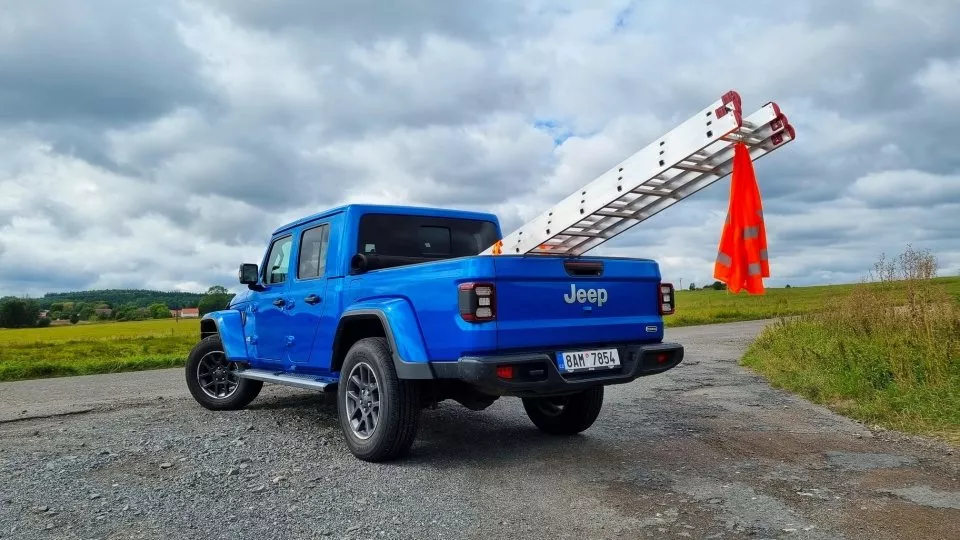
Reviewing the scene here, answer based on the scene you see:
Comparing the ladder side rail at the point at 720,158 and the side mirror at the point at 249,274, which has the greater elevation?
the ladder side rail at the point at 720,158

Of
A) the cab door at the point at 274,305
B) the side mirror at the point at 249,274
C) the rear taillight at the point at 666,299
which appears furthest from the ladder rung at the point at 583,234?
the side mirror at the point at 249,274

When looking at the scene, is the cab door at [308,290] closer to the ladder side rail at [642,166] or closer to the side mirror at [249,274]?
the side mirror at [249,274]

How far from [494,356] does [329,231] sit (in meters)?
2.33

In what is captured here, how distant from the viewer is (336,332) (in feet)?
18.0

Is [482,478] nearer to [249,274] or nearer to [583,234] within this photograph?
[583,234]

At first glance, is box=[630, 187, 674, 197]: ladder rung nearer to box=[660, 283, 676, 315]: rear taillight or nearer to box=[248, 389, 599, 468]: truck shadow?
box=[660, 283, 676, 315]: rear taillight

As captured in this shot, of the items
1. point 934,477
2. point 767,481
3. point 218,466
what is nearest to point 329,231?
point 218,466

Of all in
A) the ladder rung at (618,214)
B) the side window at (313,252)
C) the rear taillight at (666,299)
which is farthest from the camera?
the side window at (313,252)

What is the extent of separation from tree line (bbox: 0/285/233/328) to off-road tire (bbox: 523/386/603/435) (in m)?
45.9

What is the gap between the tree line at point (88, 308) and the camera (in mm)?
50125

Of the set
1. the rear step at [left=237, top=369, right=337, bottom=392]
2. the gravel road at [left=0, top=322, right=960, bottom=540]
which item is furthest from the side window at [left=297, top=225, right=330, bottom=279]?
the gravel road at [left=0, top=322, right=960, bottom=540]

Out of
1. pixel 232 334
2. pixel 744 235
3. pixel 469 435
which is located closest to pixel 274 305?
pixel 232 334

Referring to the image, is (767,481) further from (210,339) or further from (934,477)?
(210,339)

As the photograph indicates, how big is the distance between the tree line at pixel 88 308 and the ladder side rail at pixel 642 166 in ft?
154
